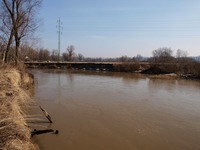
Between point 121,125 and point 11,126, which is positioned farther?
point 121,125

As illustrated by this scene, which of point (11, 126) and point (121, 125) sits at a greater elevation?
point (11, 126)

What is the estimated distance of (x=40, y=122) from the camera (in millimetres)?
9625

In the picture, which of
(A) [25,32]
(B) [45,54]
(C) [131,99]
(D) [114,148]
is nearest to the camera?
(D) [114,148]

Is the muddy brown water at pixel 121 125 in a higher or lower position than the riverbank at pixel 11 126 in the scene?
lower

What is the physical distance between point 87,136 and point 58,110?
3.97 m

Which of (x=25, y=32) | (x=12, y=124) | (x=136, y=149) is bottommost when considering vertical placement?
(x=136, y=149)

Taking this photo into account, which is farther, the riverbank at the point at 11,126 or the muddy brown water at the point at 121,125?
the muddy brown water at the point at 121,125

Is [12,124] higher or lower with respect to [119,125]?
higher

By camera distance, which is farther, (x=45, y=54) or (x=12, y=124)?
(x=45, y=54)

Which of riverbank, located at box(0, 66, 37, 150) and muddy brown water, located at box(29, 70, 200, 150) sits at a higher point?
riverbank, located at box(0, 66, 37, 150)

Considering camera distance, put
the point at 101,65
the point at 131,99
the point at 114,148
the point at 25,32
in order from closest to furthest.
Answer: the point at 114,148
the point at 131,99
the point at 25,32
the point at 101,65

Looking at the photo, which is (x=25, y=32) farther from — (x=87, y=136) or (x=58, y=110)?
(x=87, y=136)

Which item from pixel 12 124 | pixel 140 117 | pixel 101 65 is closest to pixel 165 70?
pixel 101 65

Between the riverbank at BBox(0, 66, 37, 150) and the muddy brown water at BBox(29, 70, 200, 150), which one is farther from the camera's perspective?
the muddy brown water at BBox(29, 70, 200, 150)
